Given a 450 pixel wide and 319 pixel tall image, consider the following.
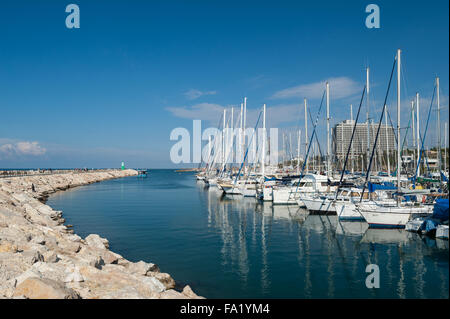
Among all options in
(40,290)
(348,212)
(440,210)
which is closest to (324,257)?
(440,210)

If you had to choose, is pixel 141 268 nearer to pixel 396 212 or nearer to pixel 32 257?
pixel 32 257

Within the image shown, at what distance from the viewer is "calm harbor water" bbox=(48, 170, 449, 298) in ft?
43.0

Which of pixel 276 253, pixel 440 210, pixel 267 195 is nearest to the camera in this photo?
pixel 276 253

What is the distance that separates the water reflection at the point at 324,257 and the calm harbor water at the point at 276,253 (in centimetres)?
4

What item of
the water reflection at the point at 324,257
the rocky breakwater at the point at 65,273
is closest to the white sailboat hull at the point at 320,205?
the water reflection at the point at 324,257

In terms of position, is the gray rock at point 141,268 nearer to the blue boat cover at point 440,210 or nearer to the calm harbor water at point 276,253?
the calm harbor water at point 276,253

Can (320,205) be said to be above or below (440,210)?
below

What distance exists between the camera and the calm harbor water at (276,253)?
13109 mm

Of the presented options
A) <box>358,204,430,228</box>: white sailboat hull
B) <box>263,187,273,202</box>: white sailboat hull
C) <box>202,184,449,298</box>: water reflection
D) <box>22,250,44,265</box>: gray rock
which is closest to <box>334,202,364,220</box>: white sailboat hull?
<box>202,184,449,298</box>: water reflection

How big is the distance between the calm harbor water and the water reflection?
4 cm

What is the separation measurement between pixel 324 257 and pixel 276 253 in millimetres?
2722

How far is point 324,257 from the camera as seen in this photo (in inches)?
696

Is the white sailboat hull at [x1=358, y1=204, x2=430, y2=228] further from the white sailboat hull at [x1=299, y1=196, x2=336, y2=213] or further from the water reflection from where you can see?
the white sailboat hull at [x1=299, y1=196, x2=336, y2=213]
